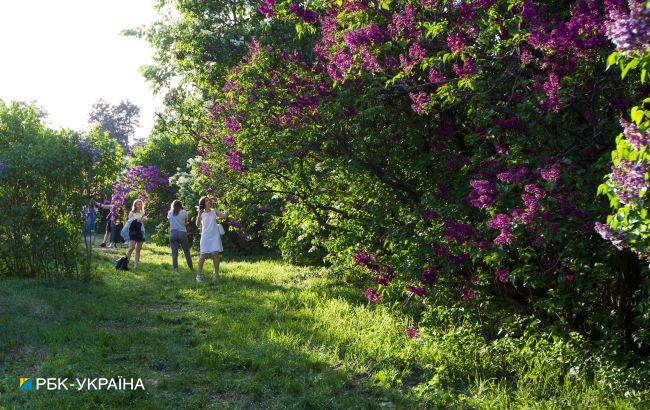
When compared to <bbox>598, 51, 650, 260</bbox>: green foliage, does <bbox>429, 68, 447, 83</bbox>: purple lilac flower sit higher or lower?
higher

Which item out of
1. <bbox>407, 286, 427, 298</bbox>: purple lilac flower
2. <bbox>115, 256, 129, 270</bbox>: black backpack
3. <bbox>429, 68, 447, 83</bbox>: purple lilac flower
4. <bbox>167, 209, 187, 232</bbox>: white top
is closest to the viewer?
<bbox>429, 68, 447, 83</bbox>: purple lilac flower

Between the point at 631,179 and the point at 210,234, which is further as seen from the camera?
the point at 210,234

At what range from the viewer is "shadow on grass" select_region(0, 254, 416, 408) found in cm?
464

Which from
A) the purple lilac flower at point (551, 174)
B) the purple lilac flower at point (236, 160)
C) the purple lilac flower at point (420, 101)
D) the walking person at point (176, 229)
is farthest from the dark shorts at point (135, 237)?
the purple lilac flower at point (551, 174)

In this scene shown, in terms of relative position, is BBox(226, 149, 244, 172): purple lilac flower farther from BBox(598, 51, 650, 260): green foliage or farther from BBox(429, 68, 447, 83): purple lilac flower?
BBox(598, 51, 650, 260): green foliage

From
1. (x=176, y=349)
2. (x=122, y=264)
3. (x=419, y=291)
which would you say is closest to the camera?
(x=419, y=291)

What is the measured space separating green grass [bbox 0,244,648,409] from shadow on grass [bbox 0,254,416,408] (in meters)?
0.02

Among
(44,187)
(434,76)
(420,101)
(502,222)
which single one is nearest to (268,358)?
Answer: (502,222)

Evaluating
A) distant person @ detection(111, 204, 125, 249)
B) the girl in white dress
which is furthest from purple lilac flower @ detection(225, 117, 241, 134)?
distant person @ detection(111, 204, 125, 249)

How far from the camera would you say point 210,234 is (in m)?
10.7

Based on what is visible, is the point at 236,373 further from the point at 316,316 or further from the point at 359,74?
the point at 359,74

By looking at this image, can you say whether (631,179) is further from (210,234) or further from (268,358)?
(210,234)

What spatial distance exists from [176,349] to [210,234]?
493cm

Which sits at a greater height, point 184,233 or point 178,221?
point 178,221
